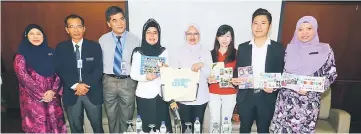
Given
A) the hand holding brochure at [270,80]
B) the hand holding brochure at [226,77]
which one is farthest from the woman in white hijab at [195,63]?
the hand holding brochure at [270,80]

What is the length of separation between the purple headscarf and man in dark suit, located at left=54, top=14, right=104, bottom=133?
1817 mm

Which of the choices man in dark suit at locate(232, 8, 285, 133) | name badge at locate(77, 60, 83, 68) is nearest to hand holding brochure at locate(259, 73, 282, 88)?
man in dark suit at locate(232, 8, 285, 133)

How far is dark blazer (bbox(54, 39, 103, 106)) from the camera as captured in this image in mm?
3242

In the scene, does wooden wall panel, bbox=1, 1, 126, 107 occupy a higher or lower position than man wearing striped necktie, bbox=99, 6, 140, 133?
higher

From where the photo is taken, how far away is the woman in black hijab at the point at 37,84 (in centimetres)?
320

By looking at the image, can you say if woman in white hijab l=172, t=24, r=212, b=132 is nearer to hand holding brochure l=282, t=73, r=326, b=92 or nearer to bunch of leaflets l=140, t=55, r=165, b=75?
bunch of leaflets l=140, t=55, r=165, b=75

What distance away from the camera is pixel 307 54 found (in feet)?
10.1

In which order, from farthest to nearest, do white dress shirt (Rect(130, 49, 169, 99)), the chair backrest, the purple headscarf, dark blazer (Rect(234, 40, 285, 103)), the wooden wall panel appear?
the wooden wall panel → the chair backrest → white dress shirt (Rect(130, 49, 169, 99)) → dark blazer (Rect(234, 40, 285, 103)) → the purple headscarf

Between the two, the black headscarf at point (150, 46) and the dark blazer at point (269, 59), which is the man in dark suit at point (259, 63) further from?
the black headscarf at point (150, 46)

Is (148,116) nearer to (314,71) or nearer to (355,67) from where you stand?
(314,71)

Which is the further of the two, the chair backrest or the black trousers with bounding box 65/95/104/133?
the chair backrest

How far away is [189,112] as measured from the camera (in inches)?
134

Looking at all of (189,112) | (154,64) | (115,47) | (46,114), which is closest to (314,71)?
(189,112)

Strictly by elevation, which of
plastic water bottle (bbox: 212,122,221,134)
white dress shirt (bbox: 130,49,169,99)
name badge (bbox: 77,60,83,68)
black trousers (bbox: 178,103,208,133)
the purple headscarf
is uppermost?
the purple headscarf
